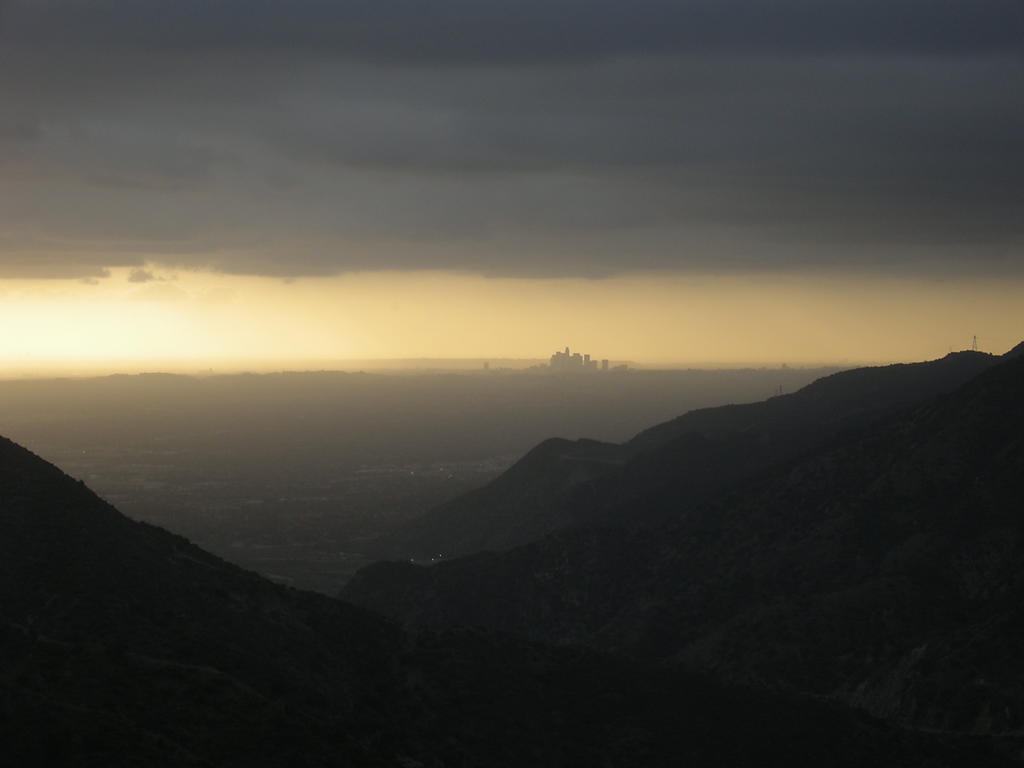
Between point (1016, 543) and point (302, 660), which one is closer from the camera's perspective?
point (302, 660)

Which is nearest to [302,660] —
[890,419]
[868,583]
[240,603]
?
[240,603]

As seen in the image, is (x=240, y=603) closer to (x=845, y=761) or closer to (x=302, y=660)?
(x=302, y=660)

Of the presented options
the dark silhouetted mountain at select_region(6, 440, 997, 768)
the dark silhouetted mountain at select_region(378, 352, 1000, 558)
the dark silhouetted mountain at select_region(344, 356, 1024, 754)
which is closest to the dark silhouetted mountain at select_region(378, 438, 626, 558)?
the dark silhouetted mountain at select_region(378, 352, 1000, 558)

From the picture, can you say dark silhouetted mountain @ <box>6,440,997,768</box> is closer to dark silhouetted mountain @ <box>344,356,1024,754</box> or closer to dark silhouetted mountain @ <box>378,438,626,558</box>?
dark silhouetted mountain @ <box>344,356,1024,754</box>

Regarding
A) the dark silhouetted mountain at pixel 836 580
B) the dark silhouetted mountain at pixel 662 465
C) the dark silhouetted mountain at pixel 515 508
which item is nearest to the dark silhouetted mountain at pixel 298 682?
the dark silhouetted mountain at pixel 836 580

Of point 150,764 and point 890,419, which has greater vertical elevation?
point 890,419
